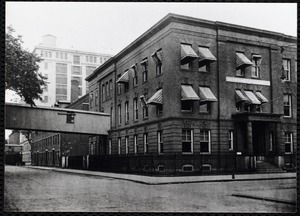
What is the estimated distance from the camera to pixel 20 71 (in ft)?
47.3

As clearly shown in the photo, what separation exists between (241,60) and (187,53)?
3.37m

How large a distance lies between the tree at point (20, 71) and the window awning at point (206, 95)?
10.2 metres

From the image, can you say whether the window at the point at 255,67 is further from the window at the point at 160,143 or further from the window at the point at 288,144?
the window at the point at 160,143

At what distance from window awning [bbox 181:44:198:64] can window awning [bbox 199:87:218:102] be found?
2.23 metres

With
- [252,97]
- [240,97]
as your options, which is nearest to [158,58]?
[240,97]

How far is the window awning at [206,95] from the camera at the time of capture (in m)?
21.2

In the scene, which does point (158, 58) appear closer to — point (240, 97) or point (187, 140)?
point (187, 140)

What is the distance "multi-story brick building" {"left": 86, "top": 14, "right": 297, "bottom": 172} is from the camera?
18469 mm

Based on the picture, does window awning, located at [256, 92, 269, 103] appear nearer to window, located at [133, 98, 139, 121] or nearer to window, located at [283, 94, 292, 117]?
window, located at [283, 94, 292, 117]

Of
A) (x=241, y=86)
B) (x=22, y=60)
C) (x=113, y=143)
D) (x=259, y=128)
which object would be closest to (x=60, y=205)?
(x=22, y=60)

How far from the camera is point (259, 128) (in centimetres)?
2744

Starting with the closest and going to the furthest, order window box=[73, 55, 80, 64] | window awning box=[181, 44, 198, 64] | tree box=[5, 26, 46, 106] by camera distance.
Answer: tree box=[5, 26, 46, 106]
window box=[73, 55, 80, 64]
window awning box=[181, 44, 198, 64]

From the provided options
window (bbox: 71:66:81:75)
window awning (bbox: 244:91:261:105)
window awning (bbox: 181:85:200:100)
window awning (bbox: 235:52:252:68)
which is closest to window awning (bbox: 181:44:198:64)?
window awning (bbox: 181:85:200:100)

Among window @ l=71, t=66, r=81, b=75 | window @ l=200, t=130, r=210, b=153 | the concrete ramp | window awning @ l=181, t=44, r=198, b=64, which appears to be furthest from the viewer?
the concrete ramp
